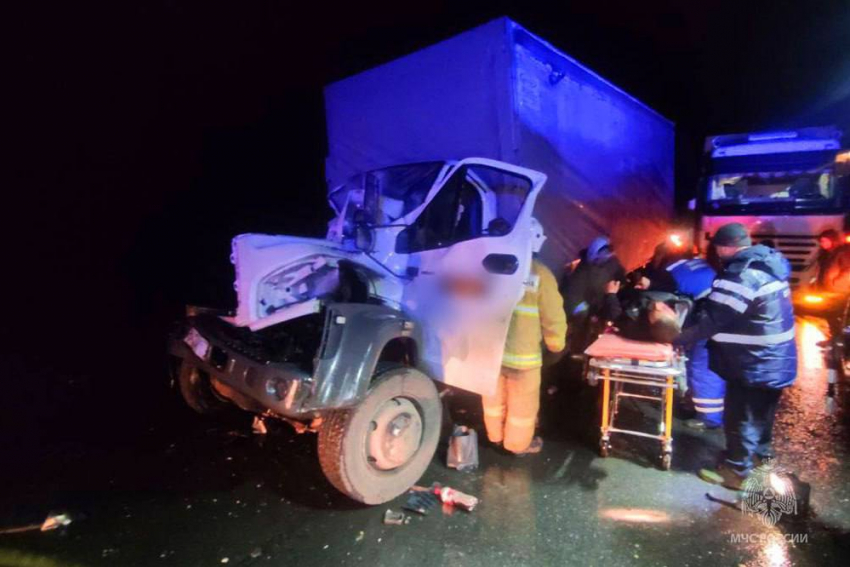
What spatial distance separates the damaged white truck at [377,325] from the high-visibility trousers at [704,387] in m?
1.97

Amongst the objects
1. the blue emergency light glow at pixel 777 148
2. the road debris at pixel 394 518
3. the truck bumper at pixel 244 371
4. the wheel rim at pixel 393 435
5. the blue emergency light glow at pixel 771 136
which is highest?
the blue emergency light glow at pixel 771 136

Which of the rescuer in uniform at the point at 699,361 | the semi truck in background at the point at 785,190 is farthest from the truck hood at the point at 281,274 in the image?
the semi truck in background at the point at 785,190

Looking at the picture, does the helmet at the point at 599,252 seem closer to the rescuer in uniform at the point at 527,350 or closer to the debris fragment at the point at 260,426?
the rescuer in uniform at the point at 527,350

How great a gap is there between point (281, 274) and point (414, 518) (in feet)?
6.53

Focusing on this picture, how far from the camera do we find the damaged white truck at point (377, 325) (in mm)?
2951

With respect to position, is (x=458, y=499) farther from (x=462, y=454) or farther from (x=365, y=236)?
(x=365, y=236)

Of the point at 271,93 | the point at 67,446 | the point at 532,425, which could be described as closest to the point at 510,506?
the point at 532,425

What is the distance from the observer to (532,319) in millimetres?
3605

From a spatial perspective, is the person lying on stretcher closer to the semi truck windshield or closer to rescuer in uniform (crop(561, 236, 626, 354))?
rescuer in uniform (crop(561, 236, 626, 354))

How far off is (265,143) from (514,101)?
812 centimetres

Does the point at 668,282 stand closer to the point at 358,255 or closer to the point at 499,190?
the point at 499,190

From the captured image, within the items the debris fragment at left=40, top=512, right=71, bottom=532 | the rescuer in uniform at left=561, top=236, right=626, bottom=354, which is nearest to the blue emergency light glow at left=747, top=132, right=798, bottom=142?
the rescuer in uniform at left=561, top=236, right=626, bottom=354

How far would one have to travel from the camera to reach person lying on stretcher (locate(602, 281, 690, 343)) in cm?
332

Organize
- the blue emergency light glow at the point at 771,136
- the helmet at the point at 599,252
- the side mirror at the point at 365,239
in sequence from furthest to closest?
the blue emergency light glow at the point at 771,136, the helmet at the point at 599,252, the side mirror at the point at 365,239
